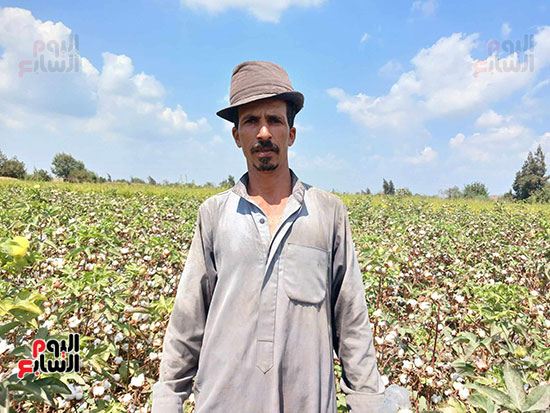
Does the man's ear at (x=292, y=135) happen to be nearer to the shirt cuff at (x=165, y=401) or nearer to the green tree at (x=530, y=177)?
the shirt cuff at (x=165, y=401)

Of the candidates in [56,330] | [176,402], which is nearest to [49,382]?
[176,402]

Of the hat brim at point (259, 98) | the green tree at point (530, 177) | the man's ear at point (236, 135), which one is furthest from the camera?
the green tree at point (530, 177)

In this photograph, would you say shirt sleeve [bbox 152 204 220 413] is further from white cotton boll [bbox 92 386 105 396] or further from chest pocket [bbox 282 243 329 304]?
white cotton boll [bbox 92 386 105 396]

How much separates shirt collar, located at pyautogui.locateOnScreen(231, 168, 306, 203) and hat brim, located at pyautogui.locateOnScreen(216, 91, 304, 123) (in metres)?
0.23

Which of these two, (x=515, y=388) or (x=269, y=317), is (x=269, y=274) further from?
(x=515, y=388)

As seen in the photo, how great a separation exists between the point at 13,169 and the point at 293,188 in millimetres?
48384

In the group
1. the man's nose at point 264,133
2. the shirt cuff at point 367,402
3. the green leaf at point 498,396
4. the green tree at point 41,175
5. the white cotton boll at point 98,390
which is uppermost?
the green tree at point 41,175

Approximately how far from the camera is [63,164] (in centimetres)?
5919

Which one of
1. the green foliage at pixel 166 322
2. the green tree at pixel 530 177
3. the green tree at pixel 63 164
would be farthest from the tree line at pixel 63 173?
the green tree at pixel 530 177

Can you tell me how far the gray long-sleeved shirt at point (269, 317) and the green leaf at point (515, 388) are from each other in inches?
15.2

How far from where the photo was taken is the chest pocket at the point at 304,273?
1230mm

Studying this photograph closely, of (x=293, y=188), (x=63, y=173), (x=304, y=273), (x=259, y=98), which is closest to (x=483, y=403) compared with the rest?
(x=304, y=273)

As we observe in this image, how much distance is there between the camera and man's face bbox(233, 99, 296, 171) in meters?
1.33

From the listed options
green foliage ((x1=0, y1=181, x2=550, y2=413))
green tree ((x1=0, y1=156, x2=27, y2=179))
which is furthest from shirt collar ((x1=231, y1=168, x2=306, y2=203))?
green tree ((x1=0, y1=156, x2=27, y2=179))
